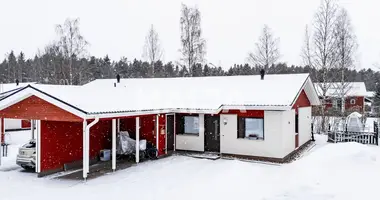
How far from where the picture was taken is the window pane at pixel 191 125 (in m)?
15.2

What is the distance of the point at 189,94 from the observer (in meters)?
15.8

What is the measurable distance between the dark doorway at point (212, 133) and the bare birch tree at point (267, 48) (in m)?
17.4

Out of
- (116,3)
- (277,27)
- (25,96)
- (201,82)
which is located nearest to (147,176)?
(25,96)

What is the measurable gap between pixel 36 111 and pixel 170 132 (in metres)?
6.05

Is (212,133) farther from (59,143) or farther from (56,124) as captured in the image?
(56,124)

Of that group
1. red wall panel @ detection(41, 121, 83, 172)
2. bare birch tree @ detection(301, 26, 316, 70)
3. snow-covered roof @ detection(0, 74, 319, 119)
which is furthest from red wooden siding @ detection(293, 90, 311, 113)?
red wall panel @ detection(41, 121, 83, 172)

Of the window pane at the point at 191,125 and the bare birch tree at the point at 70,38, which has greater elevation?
the bare birch tree at the point at 70,38

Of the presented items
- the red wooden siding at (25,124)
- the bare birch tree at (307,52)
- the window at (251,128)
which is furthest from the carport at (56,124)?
the bare birch tree at (307,52)

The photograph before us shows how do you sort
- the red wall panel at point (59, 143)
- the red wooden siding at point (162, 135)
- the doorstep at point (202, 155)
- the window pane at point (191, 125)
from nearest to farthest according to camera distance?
the red wall panel at point (59, 143), the doorstep at point (202, 155), the red wooden siding at point (162, 135), the window pane at point (191, 125)

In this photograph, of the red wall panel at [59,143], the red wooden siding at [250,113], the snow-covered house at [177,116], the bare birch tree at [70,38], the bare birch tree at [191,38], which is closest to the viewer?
the snow-covered house at [177,116]

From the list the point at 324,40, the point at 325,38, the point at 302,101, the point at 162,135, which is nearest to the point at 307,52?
the point at 324,40

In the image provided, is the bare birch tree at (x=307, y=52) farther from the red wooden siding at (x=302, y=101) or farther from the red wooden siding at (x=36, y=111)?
the red wooden siding at (x=36, y=111)

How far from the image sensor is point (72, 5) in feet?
101

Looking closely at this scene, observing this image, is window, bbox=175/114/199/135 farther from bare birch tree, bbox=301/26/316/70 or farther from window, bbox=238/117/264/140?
bare birch tree, bbox=301/26/316/70
